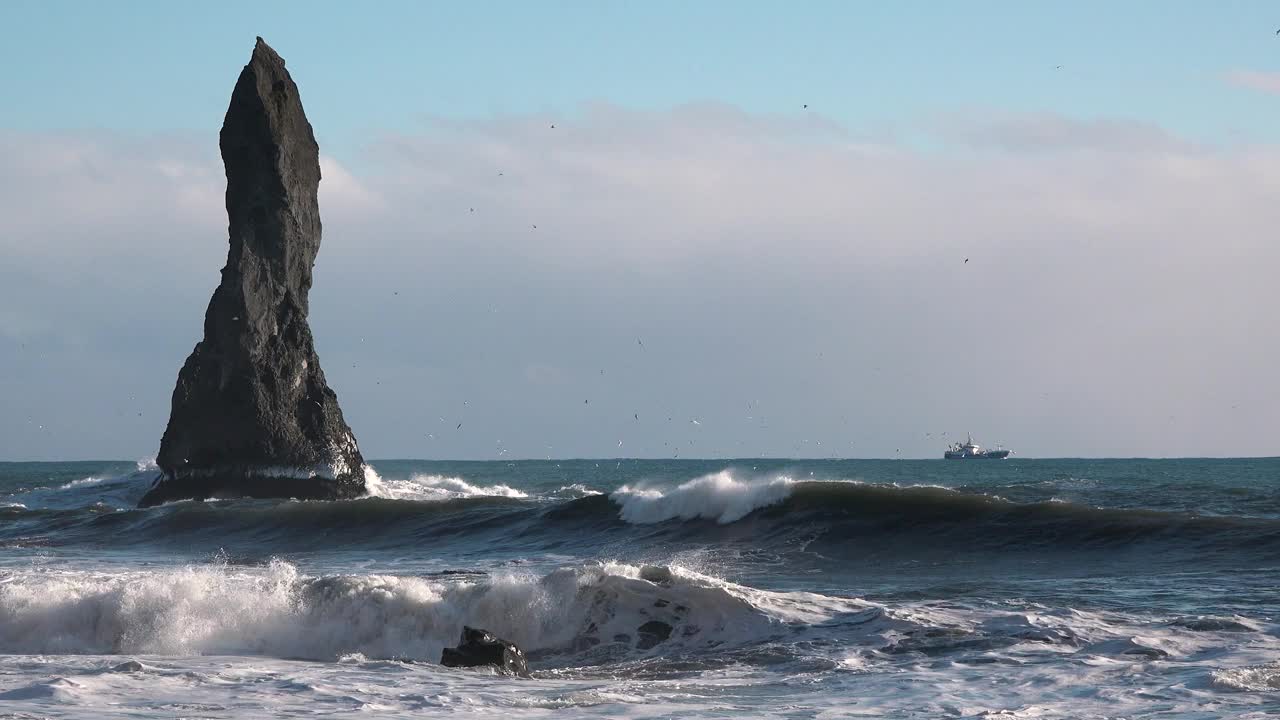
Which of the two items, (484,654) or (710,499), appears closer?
(484,654)

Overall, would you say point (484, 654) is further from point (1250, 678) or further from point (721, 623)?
point (1250, 678)

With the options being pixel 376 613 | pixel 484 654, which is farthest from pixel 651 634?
pixel 376 613

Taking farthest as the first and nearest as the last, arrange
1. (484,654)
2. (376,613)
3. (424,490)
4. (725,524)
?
(424,490)
(725,524)
(376,613)
(484,654)

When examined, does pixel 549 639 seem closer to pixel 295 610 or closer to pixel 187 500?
pixel 295 610

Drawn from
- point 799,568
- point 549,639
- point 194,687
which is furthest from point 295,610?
point 799,568

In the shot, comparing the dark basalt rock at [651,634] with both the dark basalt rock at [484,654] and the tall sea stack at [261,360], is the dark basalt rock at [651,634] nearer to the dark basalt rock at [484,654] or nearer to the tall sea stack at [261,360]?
the dark basalt rock at [484,654]

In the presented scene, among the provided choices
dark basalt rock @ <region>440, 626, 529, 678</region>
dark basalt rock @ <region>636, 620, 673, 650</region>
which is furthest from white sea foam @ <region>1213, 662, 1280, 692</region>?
dark basalt rock @ <region>440, 626, 529, 678</region>

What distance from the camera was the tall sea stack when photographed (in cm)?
4266

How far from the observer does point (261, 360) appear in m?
43.1

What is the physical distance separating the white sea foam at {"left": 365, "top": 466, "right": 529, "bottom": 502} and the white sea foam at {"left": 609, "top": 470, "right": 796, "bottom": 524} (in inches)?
524

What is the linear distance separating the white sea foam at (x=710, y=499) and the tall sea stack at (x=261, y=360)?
54.3 feet

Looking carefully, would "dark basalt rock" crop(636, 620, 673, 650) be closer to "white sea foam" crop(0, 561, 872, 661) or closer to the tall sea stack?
"white sea foam" crop(0, 561, 872, 661)

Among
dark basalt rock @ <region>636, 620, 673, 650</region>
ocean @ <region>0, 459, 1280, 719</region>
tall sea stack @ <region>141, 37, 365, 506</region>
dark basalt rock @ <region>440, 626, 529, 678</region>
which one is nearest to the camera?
ocean @ <region>0, 459, 1280, 719</region>

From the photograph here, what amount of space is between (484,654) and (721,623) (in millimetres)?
3105
